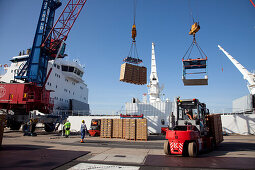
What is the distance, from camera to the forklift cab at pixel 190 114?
28.4ft

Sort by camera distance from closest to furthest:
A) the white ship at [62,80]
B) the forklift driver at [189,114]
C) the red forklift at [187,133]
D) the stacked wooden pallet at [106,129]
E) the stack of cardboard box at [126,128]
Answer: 1. the red forklift at [187,133]
2. the forklift driver at [189,114]
3. the stack of cardboard box at [126,128]
4. the stacked wooden pallet at [106,129]
5. the white ship at [62,80]

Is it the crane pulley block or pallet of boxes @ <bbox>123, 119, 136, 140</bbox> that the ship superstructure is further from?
the crane pulley block

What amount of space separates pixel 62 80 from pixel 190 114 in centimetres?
2573

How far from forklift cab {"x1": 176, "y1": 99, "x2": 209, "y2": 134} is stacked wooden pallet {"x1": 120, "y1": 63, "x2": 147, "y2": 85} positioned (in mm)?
10030

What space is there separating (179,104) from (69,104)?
84.0 ft

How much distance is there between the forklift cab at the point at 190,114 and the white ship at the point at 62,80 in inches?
825

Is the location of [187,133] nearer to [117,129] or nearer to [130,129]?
[130,129]

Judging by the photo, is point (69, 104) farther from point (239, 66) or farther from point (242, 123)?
point (239, 66)

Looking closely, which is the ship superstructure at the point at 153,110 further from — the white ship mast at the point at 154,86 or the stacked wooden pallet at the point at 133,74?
the stacked wooden pallet at the point at 133,74

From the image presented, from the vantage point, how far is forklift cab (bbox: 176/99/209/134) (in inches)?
341

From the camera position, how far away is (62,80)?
3041 centimetres

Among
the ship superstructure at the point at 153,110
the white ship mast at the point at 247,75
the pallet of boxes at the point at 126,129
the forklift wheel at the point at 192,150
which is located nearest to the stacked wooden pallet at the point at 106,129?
the pallet of boxes at the point at 126,129

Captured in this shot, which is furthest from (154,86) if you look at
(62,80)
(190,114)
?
(190,114)

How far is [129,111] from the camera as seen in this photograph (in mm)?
28078
